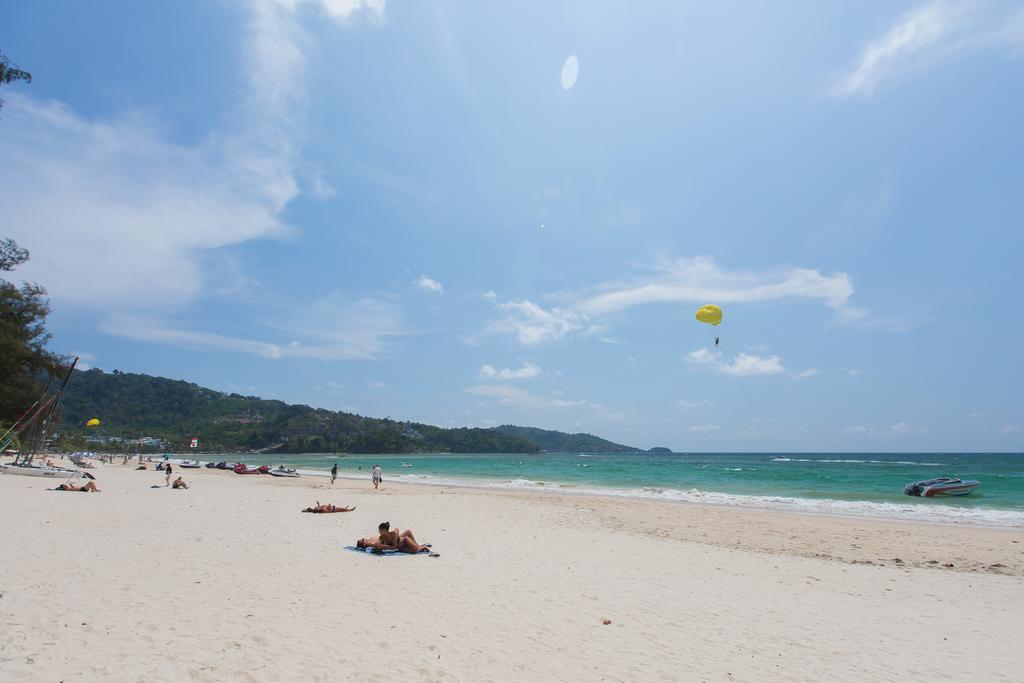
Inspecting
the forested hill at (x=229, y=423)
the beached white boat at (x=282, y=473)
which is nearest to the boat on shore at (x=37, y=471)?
the beached white boat at (x=282, y=473)

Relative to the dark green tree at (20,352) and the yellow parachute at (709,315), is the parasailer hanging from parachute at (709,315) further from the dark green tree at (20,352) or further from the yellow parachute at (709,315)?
the dark green tree at (20,352)

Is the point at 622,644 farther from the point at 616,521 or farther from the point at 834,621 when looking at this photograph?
the point at 616,521

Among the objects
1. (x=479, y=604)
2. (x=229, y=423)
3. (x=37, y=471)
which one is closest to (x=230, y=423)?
(x=229, y=423)

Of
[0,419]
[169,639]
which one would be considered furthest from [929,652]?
[0,419]

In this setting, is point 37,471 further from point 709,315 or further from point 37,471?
point 709,315

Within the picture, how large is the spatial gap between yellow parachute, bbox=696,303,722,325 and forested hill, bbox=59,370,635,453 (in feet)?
383

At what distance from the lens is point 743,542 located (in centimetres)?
1426

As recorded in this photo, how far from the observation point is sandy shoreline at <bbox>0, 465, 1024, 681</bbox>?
204 inches

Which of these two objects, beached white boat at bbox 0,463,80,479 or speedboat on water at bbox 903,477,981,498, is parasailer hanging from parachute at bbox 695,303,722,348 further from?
beached white boat at bbox 0,463,80,479

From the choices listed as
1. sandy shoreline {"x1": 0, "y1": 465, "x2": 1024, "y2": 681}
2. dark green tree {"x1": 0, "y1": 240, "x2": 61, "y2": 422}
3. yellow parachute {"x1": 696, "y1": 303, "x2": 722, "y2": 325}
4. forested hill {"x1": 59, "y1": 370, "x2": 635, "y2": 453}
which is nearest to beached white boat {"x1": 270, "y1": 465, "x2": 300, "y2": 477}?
dark green tree {"x1": 0, "y1": 240, "x2": 61, "y2": 422}

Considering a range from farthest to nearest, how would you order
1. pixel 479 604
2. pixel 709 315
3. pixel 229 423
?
pixel 229 423
pixel 709 315
pixel 479 604

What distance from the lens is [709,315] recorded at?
21016 millimetres

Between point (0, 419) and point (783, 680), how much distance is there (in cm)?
5186

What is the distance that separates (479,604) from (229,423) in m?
154
